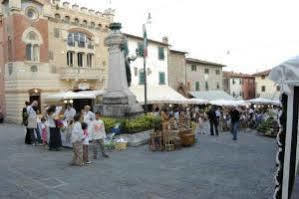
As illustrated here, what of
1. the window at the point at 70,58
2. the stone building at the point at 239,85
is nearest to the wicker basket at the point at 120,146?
the window at the point at 70,58

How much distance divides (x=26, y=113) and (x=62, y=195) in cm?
851

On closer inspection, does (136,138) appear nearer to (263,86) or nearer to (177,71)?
(177,71)

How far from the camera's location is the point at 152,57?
37.9 meters

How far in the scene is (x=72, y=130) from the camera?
10.5 meters

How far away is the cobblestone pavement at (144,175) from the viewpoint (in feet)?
24.5

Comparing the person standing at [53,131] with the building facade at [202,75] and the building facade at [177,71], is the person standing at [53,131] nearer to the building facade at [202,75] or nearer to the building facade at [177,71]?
the building facade at [177,71]

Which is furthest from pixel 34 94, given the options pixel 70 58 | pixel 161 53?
pixel 161 53

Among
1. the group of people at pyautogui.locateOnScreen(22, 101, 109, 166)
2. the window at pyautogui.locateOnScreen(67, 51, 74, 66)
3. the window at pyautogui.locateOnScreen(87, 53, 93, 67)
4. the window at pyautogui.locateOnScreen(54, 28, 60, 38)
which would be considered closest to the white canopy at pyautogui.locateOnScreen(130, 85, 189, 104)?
the window at pyautogui.locateOnScreen(87, 53, 93, 67)

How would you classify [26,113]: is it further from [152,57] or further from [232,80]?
[232,80]

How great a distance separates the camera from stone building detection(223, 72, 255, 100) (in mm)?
62000

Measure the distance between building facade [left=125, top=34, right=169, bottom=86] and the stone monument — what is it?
60.0ft

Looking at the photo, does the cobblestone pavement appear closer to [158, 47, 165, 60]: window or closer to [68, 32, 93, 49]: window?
[68, 32, 93, 49]: window

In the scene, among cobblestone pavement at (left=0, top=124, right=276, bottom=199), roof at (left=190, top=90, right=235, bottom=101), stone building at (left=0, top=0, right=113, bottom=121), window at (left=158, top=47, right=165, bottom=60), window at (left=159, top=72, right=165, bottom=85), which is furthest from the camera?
roof at (left=190, top=90, right=235, bottom=101)

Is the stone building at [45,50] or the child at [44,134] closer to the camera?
the child at [44,134]
